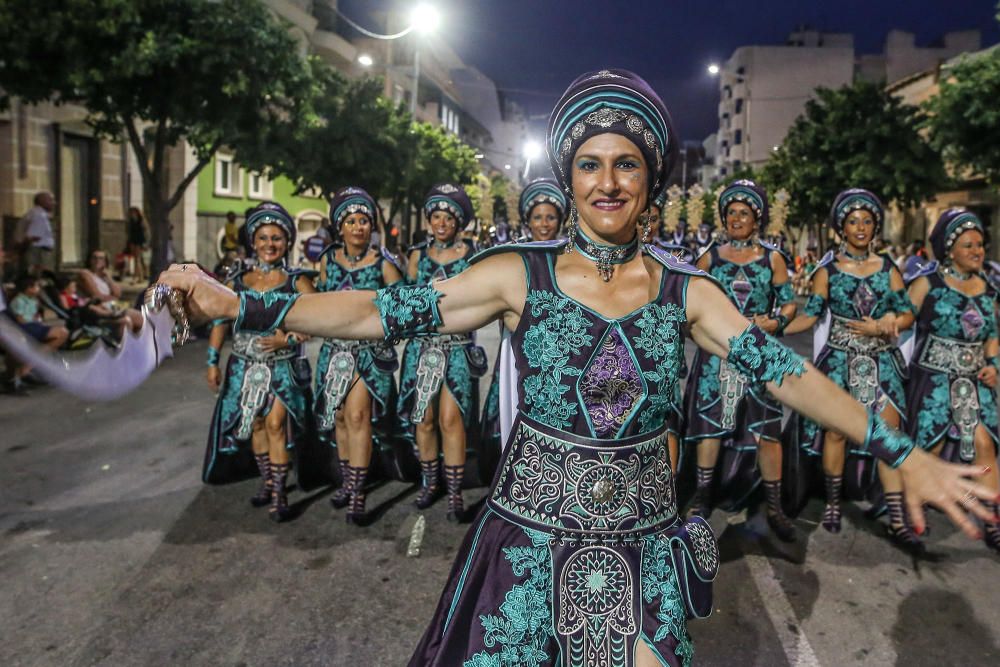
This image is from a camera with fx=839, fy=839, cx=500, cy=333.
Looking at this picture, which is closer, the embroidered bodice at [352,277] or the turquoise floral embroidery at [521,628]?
the turquoise floral embroidery at [521,628]

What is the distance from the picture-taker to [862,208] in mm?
5305

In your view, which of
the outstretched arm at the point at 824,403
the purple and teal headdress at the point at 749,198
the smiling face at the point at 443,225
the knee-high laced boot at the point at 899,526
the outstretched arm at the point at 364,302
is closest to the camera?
the outstretched arm at the point at 824,403

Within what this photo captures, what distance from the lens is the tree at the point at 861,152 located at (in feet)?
85.3

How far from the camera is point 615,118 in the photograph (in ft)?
7.70

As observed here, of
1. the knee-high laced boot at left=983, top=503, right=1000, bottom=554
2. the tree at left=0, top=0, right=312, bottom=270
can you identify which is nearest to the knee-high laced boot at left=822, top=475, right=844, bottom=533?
the knee-high laced boot at left=983, top=503, right=1000, bottom=554

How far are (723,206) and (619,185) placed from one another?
11.5 feet

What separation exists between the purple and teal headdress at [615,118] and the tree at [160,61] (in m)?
12.0

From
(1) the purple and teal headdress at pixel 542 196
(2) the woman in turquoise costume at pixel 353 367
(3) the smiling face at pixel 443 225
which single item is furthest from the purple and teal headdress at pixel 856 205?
(2) the woman in turquoise costume at pixel 353 367

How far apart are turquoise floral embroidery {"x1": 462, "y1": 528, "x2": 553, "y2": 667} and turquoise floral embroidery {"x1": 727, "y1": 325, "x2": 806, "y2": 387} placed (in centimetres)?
77

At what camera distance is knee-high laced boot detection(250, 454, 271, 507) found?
571cm

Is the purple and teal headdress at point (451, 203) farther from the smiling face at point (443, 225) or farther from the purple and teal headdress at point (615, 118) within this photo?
the purple and teal headdress at point (615, 118)

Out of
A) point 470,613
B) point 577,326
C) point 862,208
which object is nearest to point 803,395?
point 577,326

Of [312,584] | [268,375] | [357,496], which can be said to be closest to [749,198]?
[357,496]

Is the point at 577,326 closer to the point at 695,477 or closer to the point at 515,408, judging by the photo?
the point at 515,408
